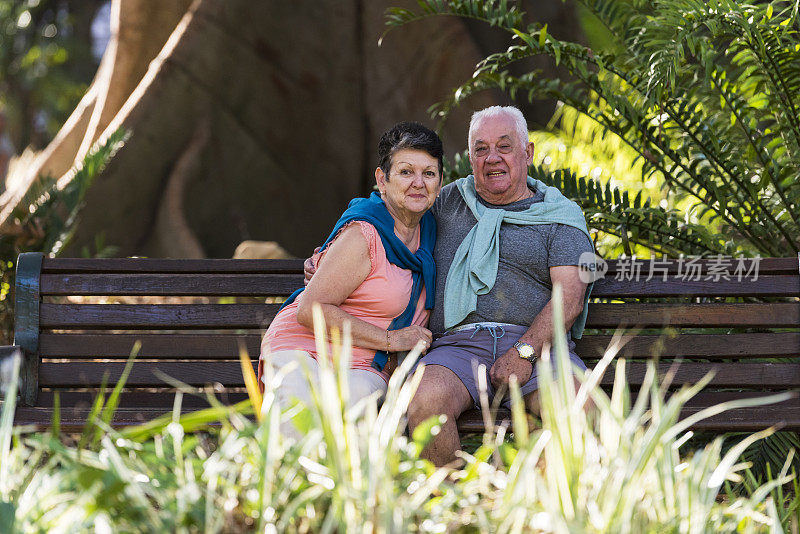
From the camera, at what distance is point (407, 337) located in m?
3.22

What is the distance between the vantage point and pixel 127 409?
3.23 meters

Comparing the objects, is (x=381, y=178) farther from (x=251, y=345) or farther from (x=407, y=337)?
(x=251, y=345)

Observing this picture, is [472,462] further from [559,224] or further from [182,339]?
[182,339]

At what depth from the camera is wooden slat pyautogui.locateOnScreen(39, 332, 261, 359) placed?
368 centimetres

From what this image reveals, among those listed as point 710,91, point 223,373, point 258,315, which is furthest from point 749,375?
point 710,91

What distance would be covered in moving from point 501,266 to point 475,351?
345 mm

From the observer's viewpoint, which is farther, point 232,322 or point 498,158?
point 232,322

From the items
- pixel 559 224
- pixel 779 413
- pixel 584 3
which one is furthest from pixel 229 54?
pixel 779 413

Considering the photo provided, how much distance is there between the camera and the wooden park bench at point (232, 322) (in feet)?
11.7

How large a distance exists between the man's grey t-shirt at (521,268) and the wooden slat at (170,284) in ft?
2.16

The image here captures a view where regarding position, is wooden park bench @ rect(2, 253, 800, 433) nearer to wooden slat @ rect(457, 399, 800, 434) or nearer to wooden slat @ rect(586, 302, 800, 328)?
wooden slat @ rect(586, 302, 800, 328)

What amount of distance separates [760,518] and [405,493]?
71cm

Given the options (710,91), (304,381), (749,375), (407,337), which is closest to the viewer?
(304,381)

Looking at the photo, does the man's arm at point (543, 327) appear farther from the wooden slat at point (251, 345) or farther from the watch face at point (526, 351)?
the wooden slat at point (251, 345)
